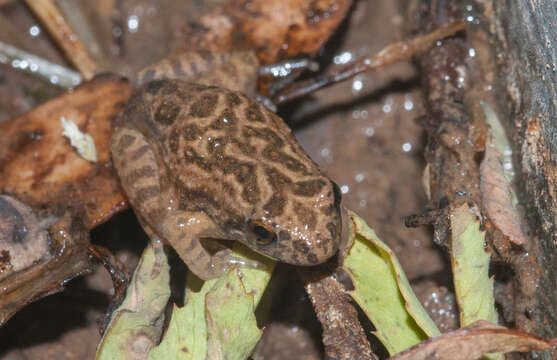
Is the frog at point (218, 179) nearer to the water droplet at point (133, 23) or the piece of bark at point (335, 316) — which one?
the piece of bark at point (335, 316)

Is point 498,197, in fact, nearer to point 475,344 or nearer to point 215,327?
point 475,344

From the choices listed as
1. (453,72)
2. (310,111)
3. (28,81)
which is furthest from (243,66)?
(28,81)

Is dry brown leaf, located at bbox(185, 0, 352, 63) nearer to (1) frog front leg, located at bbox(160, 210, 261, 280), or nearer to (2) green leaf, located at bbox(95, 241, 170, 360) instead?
(1) frog front leg, located at bbox(160, 210, 261, 280)

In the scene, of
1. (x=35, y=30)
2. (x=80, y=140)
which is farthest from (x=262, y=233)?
(x=35, y=30)

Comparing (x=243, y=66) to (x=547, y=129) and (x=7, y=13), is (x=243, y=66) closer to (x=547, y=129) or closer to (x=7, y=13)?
(x=547, y=129)

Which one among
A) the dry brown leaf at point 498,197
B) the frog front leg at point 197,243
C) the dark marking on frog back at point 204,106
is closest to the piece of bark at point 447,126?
the dry brown leaf at point 498,197
